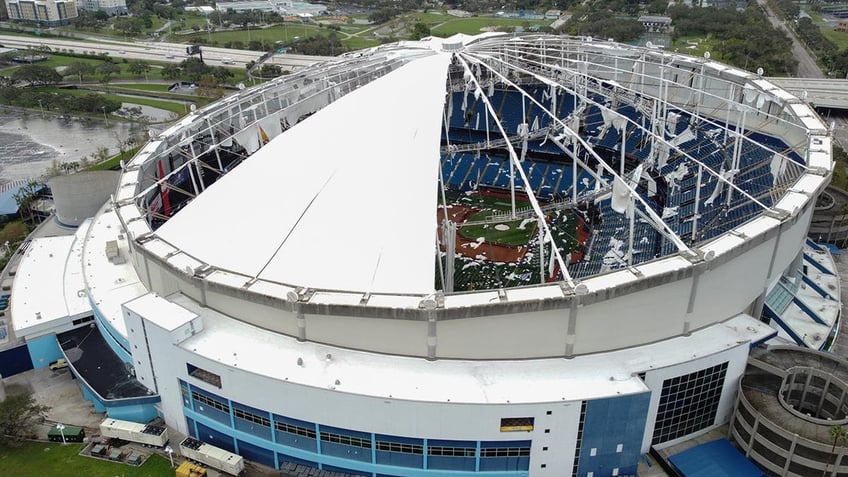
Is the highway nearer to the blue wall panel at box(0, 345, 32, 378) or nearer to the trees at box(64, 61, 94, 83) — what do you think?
the trees at box(64, 61, 94, 83)

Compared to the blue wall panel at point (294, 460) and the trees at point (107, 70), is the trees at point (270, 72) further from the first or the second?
the blue wall panel at point (294, 460)

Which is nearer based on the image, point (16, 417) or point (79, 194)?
point (16, 417)

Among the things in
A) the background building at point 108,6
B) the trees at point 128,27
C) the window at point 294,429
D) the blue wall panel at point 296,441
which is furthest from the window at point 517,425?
the background building at point 108,6

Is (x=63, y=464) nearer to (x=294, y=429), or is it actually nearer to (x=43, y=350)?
(x=43, y=350)

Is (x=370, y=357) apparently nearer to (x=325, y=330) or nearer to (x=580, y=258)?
(x=325, y=330)

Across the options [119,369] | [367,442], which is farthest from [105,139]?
[367,442]

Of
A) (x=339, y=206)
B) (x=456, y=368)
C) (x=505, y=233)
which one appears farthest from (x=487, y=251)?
(x=456, y=368)
